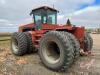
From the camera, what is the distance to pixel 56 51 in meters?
8.71

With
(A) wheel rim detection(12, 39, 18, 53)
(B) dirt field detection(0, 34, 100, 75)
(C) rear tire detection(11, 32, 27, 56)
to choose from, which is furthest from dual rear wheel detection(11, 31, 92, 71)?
(A) wheel rim detection(12, 39, 18, 53)

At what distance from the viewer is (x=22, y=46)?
10.5 m

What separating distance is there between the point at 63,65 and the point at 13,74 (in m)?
1.72

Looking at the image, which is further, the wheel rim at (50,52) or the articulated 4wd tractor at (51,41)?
the wheel rim at (50,52)

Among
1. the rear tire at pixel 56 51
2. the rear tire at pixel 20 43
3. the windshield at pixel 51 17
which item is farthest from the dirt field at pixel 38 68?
the windshield at pixel 51 17

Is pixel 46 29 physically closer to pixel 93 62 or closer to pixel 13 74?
pixel 93 62

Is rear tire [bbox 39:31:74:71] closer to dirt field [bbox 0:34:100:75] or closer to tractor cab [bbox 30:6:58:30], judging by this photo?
dirt field [bbox 0:34:100:75]

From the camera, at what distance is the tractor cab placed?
411 inches

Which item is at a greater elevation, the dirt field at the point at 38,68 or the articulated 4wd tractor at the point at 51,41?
the articulated 4wd tractor at the point at 51,41

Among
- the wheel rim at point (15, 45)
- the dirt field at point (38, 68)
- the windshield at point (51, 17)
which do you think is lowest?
the dirt field at point (38, 68)

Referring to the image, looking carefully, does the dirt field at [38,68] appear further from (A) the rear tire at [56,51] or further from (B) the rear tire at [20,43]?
(B) the rear tire at [20,43]

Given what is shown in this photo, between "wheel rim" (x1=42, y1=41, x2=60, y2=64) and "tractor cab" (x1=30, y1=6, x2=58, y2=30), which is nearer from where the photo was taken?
"wheel rim" (x1=42, y1=41, x2=60, y2=64)

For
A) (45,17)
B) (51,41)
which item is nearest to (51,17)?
(45,17)

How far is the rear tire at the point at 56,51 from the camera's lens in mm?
7422
